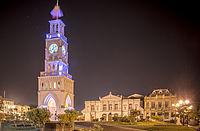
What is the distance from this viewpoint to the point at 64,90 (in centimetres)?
7212

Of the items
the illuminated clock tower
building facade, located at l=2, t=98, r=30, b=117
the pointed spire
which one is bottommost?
building facade, located at l=2, t=98, r=30, b=117

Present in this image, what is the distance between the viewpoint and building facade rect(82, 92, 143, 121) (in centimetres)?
7426

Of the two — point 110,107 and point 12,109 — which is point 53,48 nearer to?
point 110,107

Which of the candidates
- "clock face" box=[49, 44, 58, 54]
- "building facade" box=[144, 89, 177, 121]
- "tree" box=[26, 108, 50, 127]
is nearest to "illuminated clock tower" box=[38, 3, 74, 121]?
"clock face" box=[49, 44, 58, 54]

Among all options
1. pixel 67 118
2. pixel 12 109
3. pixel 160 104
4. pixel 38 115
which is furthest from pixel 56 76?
pixel 38 115

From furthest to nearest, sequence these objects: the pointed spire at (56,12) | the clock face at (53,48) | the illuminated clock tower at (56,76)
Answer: the pointed spire at (56,12) < the clock face at (53,48) < the illuminated clock tower at (56,76)

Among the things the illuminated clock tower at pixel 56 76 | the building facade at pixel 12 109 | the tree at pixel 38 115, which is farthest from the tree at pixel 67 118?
the illuminated clock tower at pixel 56 76

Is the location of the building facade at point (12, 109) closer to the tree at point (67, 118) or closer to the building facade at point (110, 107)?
the tree at point (67, 118)

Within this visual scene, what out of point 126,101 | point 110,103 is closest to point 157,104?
point 126,101

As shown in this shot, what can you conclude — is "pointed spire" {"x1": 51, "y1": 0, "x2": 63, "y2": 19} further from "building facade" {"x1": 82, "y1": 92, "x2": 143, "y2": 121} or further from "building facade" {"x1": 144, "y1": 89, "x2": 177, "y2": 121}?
"building facade" {"x1": 144, "y1": 89, "x2": 177, "y2": 121}

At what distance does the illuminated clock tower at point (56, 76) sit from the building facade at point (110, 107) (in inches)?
269

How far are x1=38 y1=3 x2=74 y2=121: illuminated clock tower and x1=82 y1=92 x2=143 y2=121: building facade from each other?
22.4 feet

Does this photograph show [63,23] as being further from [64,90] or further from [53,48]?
[64,90]

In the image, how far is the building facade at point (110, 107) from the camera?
74.3m
